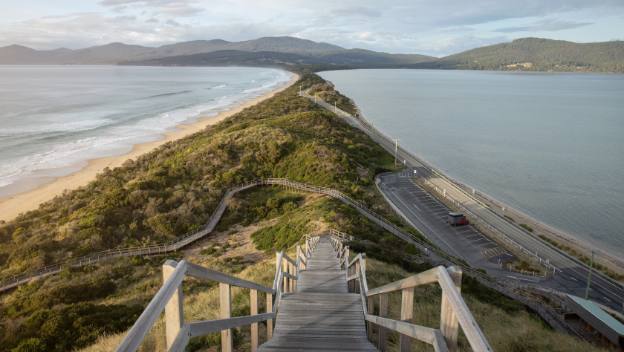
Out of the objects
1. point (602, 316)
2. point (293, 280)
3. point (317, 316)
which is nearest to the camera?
point (317, 316)

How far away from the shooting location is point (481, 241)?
29562mm

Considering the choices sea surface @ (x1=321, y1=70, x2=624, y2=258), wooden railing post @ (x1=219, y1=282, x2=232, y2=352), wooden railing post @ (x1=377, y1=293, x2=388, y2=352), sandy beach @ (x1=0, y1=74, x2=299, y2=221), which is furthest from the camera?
sea surface @ (x1=321, y1=70, x2=624, y2=258)

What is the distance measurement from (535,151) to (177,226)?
55.9m

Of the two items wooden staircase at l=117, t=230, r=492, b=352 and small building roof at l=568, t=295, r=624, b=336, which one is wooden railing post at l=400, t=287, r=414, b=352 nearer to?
wooden staircase at l=117, t=230, r=492, b=352

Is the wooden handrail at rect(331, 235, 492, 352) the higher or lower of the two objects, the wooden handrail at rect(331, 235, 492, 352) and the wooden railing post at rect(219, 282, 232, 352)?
the higher

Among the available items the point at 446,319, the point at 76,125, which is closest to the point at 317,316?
the point at 446,319

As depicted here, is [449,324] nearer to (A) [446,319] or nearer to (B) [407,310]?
(A) [446,319]

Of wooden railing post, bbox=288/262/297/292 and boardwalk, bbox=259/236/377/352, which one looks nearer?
boardwalk, bbox=259/236/377/352

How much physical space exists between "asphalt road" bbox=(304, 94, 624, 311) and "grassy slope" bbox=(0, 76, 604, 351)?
2.86 metres

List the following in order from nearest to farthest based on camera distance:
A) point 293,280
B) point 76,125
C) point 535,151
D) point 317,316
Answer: point 317,316 → point 293,280 → point 535,151 → point 76,125

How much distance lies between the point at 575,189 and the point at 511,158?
13524mm

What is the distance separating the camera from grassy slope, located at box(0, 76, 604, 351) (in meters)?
11.8

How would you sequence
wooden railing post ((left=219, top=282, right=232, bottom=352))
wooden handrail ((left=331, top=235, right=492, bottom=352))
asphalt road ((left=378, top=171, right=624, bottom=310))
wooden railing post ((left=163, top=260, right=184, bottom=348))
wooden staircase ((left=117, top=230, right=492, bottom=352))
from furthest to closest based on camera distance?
asphalt road ((left=378, top=171, right=624, bottom=310)), wooden railing post ((left=219, top=282, right=232, bottom=352)), wooden railing post ((left=163, top=260, right=184, bottom=348)), wooden staircase ((left=117, top=230, right=492, bottom=352)), wooden handrail ((left=331, top=235, right=492, bottom=352))

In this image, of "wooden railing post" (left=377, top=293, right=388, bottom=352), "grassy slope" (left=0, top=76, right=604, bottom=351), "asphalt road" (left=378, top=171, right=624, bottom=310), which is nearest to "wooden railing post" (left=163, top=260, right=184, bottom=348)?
"wooden railing post" (left=377, top=293, right=388, bottom=352)
